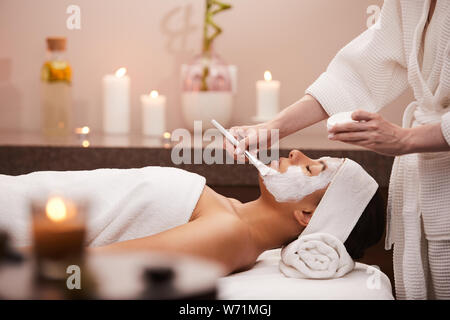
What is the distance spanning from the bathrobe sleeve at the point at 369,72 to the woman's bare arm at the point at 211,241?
39 cm

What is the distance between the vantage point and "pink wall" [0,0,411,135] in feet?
7.60

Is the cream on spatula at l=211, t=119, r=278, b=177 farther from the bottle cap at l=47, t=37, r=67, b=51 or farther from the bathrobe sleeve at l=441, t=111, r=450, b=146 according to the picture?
the bottle cap at l=47, t=37, r=67, b=51

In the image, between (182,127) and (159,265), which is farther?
(182,127)

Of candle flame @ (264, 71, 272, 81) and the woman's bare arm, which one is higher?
candle flame @ (264, 71, 272, 81)

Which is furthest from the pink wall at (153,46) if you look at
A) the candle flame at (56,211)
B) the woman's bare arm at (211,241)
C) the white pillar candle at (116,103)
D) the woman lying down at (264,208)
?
the candle flame at (56,211)

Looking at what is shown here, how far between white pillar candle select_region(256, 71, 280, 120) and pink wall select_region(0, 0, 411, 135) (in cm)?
20

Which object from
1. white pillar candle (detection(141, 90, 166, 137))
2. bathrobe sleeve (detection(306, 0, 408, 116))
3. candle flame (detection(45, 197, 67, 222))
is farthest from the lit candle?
white pillar candle (detection(141, 90, 166, 137))

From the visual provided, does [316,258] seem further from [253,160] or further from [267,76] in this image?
[267,76]

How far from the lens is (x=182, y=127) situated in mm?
2340

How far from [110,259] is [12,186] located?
29.6 inches

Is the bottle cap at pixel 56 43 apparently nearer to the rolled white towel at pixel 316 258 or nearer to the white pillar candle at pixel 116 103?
the white pillar candle at pixel 116 103

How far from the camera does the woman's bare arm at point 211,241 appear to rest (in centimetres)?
97
